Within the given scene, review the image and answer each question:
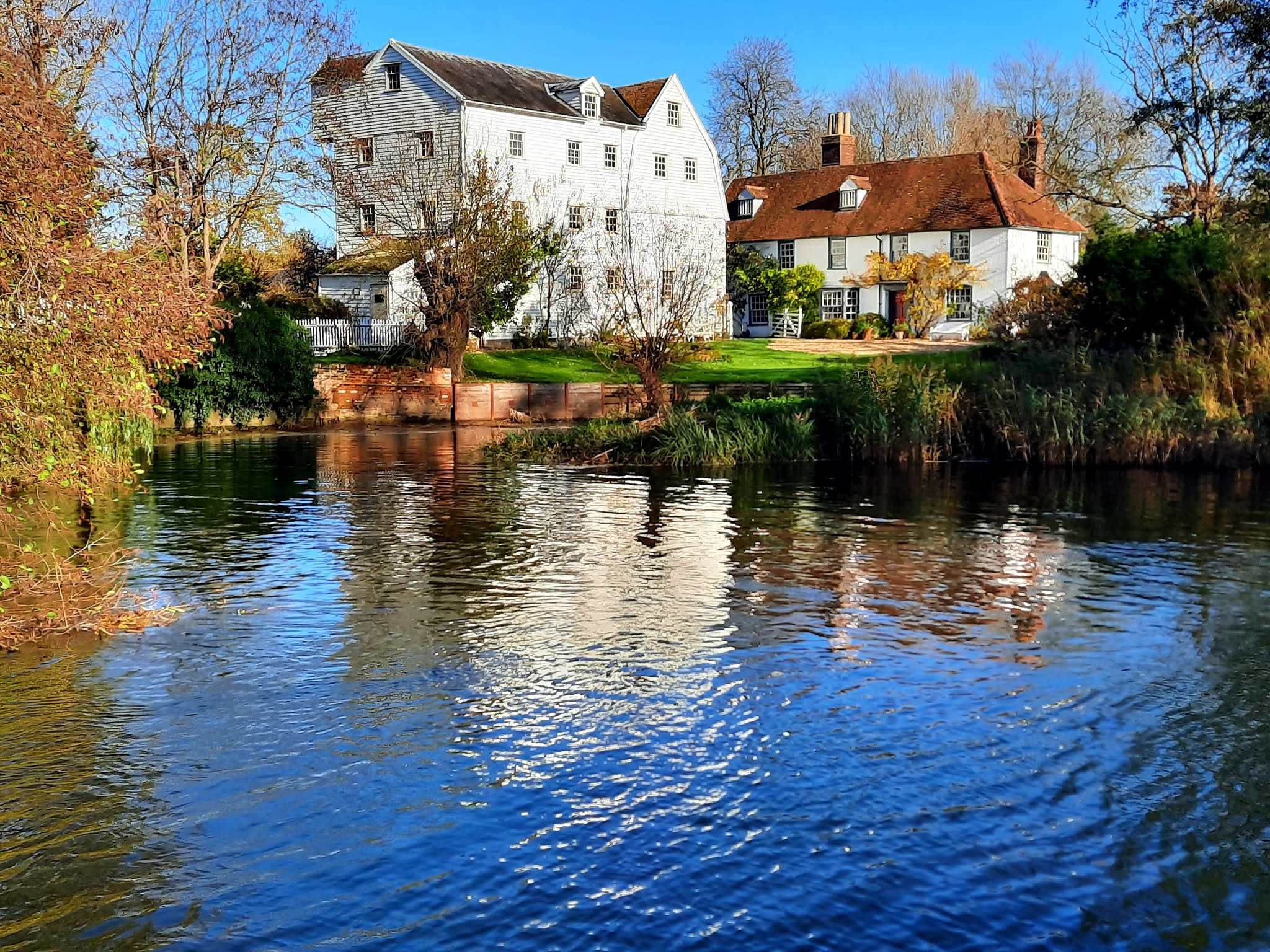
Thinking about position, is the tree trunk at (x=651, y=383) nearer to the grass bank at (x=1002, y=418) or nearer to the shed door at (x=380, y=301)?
the grass bank at (x=1002, y=418)

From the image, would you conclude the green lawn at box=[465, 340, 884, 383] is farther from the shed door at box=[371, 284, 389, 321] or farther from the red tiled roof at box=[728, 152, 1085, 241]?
the red tiled roof at box=[728, 152, 1085, 241]

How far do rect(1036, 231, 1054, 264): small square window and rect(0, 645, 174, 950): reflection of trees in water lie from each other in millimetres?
58356

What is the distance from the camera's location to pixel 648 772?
759 cm

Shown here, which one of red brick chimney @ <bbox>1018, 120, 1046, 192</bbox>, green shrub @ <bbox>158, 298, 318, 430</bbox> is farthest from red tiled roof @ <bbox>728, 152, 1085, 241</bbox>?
green shrub @ <bbox>158, 298, 318, 430</bbox>

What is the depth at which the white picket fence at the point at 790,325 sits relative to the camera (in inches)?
2453

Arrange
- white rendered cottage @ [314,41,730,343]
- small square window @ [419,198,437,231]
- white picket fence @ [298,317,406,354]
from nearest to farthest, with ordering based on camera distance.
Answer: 1. small square window @ [419,198,437,231]
2. white picket fence @ [298,317,406,354]
3. white rendered cottage @ [314,41,730,343]

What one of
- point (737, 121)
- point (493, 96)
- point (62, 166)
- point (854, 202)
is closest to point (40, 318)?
point (62, 166)

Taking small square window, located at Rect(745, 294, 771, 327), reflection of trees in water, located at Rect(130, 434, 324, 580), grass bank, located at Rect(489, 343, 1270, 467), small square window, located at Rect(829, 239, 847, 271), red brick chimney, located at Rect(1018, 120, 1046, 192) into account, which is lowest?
reflection of trees in water, located at Rect(130, 434, 324, 580)

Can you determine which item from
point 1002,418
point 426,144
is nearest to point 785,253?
point 426,144

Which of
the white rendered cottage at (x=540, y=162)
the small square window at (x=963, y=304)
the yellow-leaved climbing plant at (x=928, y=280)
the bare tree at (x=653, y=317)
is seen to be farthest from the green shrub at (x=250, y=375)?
the small square window at (x=963, y=304)

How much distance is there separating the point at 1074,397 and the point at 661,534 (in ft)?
35.6

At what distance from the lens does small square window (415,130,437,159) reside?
48062 millimetres

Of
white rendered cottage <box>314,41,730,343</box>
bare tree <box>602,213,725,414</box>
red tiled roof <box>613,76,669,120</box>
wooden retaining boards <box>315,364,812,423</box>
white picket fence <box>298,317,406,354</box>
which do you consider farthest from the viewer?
red tiled roof <box>613,76,669,120</box>

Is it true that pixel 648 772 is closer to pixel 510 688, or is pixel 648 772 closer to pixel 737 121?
pixel 510 688
